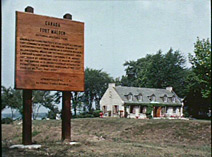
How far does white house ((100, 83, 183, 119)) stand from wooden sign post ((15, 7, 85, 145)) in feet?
104

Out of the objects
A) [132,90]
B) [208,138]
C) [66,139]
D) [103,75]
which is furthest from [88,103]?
[66,139]

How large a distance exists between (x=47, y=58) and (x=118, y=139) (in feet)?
30.7

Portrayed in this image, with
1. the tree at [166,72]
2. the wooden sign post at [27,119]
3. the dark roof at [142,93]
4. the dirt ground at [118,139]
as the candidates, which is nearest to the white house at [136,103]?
the dark roof at [142,93]

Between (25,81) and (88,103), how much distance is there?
47227 mm

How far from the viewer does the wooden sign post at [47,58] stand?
9.84m

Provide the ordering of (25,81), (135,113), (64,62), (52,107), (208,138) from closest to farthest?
(25,81)
(64,62)
(208,138)
(135,113)
(52,107)

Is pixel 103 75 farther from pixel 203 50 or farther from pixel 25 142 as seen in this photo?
pixel 25 142

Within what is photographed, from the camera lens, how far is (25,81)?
32.3 feet

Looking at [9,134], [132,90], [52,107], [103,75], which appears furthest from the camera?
[103,75]

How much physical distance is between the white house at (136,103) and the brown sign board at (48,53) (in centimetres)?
3194

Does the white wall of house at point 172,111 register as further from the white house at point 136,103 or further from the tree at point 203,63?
the tree at point 203,63

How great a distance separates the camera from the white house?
44.3 metres

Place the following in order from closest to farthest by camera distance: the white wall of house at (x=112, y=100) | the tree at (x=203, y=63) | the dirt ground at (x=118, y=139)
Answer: the dirt ground at (x=118, y=139) < the tree at (x=203, y=63) < the white wall of house at (x=112, y=100)

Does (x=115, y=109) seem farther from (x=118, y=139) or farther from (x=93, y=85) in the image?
(x=118, y=139)
